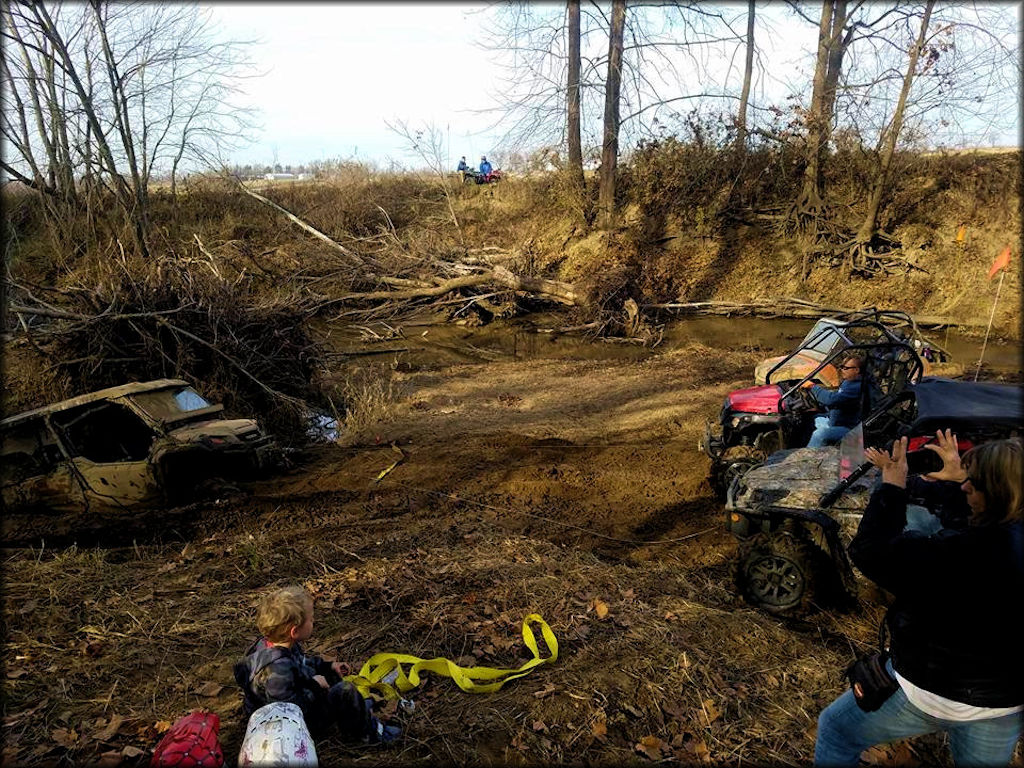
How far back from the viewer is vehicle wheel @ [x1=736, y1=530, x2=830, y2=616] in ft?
16.9

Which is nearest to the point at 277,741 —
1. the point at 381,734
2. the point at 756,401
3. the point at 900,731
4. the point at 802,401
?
the point at 381,734

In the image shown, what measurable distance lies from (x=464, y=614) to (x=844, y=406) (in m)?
4.71

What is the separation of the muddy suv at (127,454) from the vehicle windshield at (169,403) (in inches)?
0.4

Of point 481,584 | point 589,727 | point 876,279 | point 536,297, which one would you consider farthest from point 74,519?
point 876,279

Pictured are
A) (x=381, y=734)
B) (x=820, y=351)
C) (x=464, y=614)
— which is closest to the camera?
(x=381, y=734)

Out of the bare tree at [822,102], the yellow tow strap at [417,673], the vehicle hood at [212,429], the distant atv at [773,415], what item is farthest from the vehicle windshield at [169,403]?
the bare tree at [822,102]

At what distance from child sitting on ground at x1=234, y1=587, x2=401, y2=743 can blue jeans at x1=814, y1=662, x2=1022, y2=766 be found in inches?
86.0

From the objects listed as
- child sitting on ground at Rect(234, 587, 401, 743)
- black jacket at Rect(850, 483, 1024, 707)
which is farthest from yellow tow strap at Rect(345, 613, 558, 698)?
black jacket at Rect(850, 483, 1024, 707)

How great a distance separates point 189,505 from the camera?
7.64 meters

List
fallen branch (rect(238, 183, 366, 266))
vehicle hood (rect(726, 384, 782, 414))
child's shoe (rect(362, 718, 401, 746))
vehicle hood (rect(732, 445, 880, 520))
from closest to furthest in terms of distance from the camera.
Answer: child's shoe (rect(362, 718, 401, 746)) < vehicle hood (rect(732, 445, 880, 520)) < vehicle hood (rect(726, 384, 782, 414)) < fallen branch (rect(238, 183, 366, 266))

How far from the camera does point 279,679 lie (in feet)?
10.1

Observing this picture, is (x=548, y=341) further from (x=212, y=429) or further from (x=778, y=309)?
(x=212, y=429)

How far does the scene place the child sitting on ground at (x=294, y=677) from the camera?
309 cm

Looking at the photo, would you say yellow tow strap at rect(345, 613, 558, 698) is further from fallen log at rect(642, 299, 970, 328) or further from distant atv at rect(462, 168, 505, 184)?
distant atv at rect(462, 168, 505, 184)
